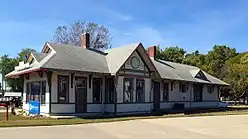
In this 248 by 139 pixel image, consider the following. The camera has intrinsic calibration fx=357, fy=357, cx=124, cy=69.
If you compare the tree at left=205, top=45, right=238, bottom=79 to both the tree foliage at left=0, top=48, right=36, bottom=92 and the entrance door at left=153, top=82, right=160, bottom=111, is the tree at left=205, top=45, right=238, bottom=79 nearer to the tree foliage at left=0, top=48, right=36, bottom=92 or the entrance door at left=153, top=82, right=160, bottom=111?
the tree foliage at left=0, top=48, right=36, bottom=92

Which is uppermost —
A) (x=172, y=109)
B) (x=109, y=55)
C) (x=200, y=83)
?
(x=109, y=55)

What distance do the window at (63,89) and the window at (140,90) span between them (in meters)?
6.53

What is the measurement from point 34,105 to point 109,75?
19.5ft

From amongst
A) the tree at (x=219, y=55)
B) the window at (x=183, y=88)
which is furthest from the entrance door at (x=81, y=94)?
the tree at (x=219, y=55)

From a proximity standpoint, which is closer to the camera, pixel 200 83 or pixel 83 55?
pixel 83 55

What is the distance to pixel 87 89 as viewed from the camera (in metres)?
26.4

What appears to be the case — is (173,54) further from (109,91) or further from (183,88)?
(109,91)

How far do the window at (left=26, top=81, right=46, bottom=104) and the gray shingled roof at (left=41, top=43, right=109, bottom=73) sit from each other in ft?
6.87

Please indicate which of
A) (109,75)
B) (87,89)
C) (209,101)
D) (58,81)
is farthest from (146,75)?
(209,101)

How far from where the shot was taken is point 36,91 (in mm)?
27031

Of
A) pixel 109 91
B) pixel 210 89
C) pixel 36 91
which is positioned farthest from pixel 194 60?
pixel 36 91

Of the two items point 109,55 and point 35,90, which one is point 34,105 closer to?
point 35,90

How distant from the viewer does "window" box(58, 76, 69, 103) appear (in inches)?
974

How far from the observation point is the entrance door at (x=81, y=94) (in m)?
25.7
